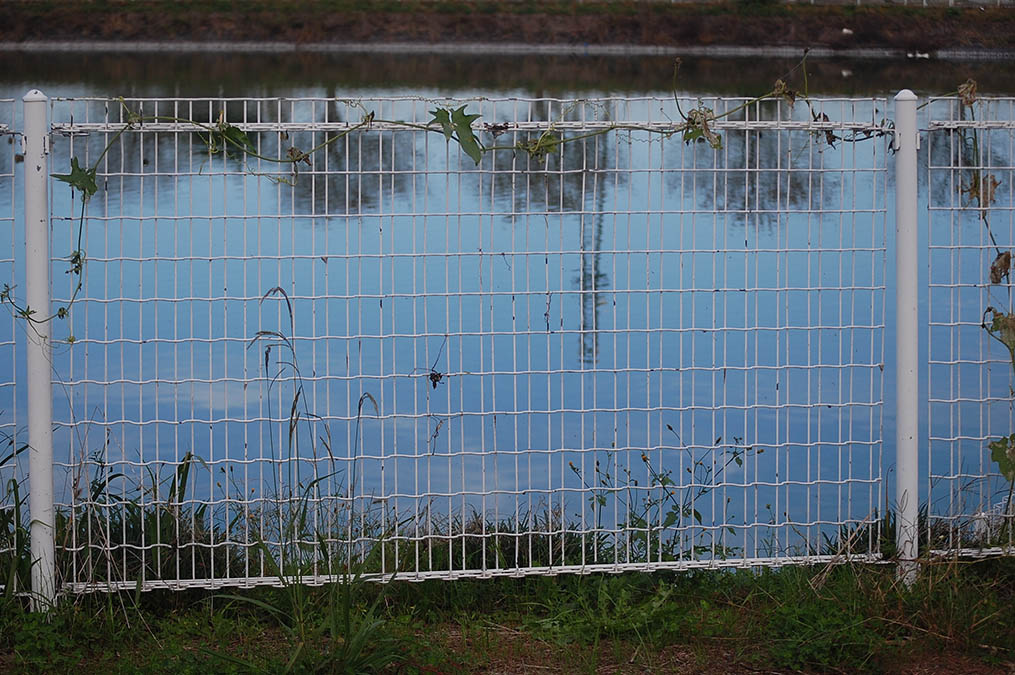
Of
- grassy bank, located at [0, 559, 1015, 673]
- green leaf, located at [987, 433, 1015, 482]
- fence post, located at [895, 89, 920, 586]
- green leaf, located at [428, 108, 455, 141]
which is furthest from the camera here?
fence post, located at [895, 89, 920, 586]

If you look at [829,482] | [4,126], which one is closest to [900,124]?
[829,482]

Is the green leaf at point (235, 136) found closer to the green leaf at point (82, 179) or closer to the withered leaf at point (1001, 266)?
the green leaf at point (82, 179)

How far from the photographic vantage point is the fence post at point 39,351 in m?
3.52

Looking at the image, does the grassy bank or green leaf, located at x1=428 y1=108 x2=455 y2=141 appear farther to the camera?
green leaf, located at x1=428 y1=108 x2=455 y2=141

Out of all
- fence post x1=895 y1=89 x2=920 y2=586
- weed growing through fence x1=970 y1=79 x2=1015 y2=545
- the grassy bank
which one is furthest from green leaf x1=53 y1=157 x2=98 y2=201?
weed growing through fence x1=970 y1=79 x2=1015 y2=545

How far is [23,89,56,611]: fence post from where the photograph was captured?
11.5ft

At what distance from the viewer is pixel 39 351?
354 cm

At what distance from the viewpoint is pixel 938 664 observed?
11.3 ft

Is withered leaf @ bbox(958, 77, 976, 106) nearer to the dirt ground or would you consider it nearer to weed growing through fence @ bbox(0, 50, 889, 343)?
weed growing through fence @ bbox(0, 50, 889, 343)

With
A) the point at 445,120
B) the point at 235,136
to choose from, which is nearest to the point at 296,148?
the point at 235,136

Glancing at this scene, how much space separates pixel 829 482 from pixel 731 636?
0.67 meters

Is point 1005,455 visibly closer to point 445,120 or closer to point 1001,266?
point 1001,266

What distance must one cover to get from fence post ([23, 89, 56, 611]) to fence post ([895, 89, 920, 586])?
2.69m

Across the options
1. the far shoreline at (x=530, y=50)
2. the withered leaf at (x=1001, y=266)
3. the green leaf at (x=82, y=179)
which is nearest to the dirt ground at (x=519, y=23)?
the far shoreline at (x=530, y=50)
